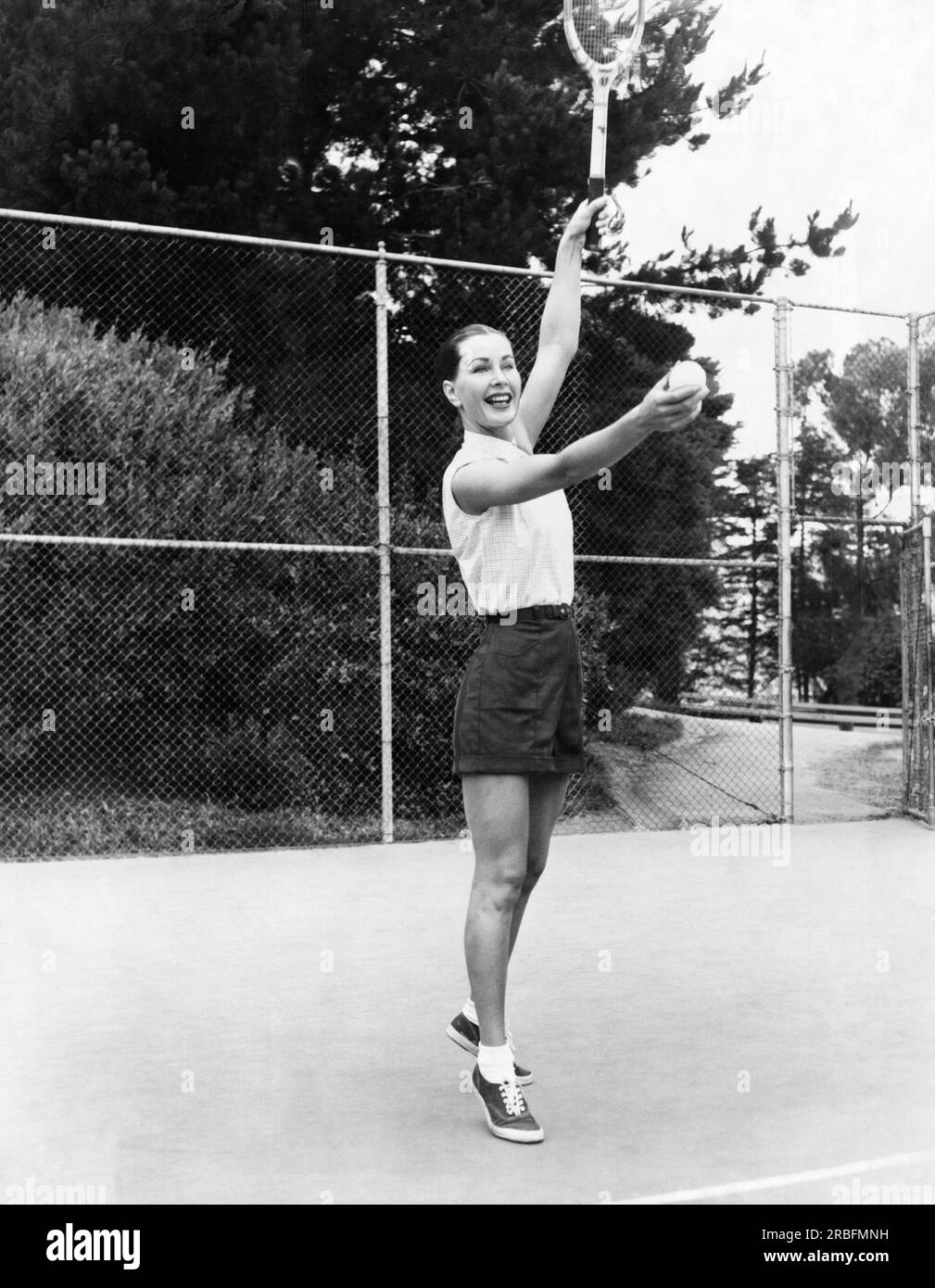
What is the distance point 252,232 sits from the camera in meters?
14.1

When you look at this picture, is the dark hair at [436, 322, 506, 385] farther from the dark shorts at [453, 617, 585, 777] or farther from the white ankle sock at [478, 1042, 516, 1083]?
the white ankle sock at [478, 1042, 516, 1083]

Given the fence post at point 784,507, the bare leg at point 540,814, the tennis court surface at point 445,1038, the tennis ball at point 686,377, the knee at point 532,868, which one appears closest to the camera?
the tennis ball at point 686,377

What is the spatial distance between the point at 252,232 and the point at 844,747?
8523 millimetres

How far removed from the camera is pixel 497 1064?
3883mm

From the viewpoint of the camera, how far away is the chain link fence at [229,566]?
10.4m

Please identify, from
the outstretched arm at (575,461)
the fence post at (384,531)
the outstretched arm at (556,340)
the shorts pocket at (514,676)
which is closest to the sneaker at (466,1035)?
the shorts pocket at (514,676)

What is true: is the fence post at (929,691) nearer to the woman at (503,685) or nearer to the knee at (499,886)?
the woman at (503,685)

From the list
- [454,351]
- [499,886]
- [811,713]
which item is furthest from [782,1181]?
[811,713]

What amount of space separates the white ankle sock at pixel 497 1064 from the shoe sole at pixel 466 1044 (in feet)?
0.87

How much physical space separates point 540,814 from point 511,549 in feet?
2.40

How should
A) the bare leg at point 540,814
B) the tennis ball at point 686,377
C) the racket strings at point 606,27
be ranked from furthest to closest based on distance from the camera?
the racket strings at point 606,27, the bare leg at point 540,814, the tennis ball at point 686,377

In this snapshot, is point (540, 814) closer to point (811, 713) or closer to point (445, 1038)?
point (445, 1038)

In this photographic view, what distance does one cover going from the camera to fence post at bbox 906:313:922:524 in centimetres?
1121

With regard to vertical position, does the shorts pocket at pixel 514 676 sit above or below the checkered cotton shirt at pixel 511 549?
below
